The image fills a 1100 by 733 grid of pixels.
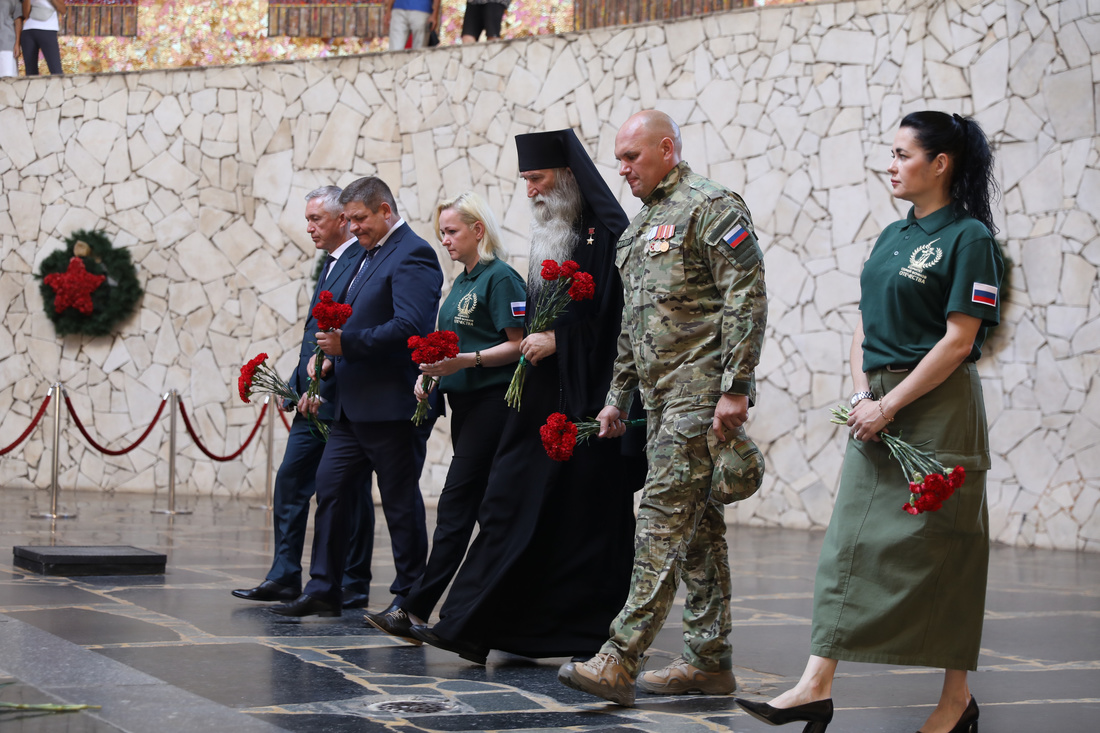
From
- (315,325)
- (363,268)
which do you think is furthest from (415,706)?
(315,325)

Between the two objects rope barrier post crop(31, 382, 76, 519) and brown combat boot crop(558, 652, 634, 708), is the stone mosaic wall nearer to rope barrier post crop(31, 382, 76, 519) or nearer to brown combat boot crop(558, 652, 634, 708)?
rope barrier post crop(31, 382, 76, 519)

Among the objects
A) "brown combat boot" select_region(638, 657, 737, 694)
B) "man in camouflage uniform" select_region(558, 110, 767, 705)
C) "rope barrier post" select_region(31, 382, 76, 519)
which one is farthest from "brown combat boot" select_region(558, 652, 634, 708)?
"rope barrier post" select_region(31, 382, 76, 519)

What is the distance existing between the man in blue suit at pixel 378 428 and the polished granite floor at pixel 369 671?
0.86 feet

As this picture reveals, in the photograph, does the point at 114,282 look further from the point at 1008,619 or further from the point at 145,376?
the point at 1008,619

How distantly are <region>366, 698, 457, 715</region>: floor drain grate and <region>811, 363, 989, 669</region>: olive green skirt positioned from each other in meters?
1.02

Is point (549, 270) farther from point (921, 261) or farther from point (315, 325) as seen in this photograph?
point (315, 325)

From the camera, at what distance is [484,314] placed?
16.1ft

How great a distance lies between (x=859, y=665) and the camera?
15.1 feet

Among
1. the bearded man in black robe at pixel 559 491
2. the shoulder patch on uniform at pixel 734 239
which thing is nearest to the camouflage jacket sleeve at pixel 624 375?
the bearded man in black robe at pixel 559 491

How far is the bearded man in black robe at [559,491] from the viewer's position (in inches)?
168

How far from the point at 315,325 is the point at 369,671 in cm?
227

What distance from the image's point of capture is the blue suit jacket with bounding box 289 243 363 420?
5617 millimetres

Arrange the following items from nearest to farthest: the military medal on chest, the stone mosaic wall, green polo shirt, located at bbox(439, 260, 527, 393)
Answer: the military medal on chest → green polo shirt, located at bbox(439, 260, 527, 393) → the stone mosaic wall

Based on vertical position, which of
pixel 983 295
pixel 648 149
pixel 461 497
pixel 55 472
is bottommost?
pixel 55 472
